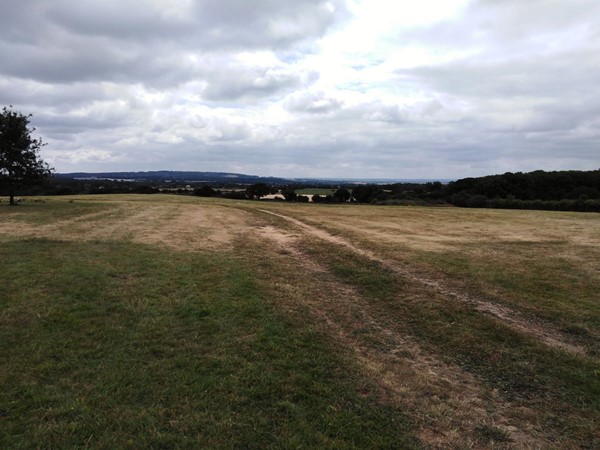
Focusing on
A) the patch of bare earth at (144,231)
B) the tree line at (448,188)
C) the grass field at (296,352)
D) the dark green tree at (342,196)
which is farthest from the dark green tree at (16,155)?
the dark green tree at (342,196)

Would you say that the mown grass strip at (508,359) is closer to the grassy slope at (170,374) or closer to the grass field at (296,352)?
the grass field at (296,352)

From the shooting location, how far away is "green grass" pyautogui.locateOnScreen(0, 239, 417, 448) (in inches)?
147

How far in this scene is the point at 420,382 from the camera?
16.0ft

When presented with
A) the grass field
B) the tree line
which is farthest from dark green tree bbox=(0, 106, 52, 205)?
the grass field

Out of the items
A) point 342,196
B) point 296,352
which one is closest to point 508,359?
point 296,352

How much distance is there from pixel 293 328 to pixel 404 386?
2.15 meters

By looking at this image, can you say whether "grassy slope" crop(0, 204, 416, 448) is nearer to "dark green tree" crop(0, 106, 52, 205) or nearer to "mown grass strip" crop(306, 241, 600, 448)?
"mown grass strip" crop(306, 241, 600, 448)

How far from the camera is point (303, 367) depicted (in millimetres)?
5133

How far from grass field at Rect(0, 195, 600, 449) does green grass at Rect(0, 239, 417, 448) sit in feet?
0.07

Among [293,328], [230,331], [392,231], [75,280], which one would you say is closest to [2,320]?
[75,280]

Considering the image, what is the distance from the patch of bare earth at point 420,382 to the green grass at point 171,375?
1.02 feet

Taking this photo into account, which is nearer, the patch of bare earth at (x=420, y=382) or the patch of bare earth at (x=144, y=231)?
the patch of bare earth at (x=420, y=382)

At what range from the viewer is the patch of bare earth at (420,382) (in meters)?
3.94

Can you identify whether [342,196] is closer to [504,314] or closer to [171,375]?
[504,314]
